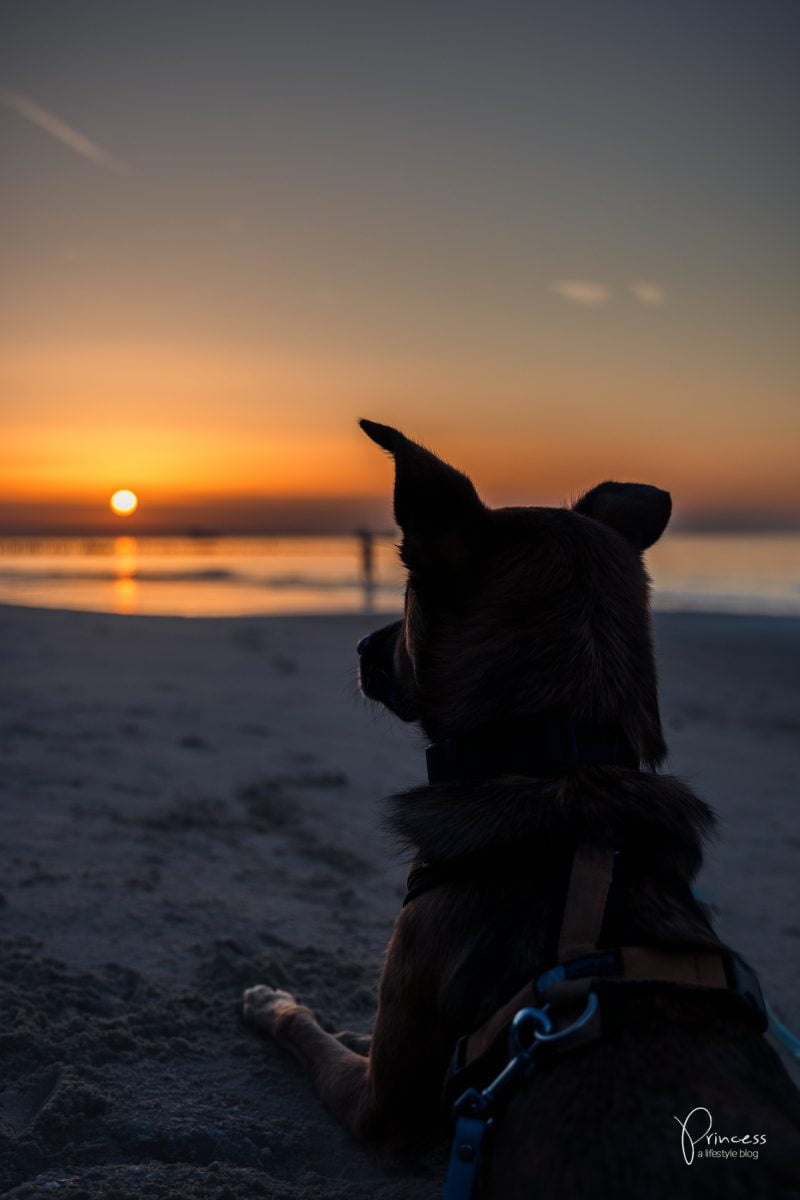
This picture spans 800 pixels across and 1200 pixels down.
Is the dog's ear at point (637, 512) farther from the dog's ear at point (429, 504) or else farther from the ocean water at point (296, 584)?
the ocean water at point (296, 584)

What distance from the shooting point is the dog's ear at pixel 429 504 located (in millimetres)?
2281

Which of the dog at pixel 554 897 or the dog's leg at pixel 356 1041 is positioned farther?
the dog's leg at pixel 356 1041

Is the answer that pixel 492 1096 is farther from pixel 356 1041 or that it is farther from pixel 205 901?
pixel 205 901

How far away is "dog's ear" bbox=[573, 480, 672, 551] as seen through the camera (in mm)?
2809

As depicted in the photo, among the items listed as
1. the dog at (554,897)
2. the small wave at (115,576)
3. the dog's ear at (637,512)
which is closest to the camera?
the dog at (554,897)

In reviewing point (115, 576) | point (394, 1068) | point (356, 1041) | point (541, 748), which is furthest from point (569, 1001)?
point (115, 576)

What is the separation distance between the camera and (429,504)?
231 cm

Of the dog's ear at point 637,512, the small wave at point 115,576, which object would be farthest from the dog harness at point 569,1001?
the small wave at point 115,576

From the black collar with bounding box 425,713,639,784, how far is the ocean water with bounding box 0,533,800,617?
11.5 metres

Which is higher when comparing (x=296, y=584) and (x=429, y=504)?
(x=429, y=504)

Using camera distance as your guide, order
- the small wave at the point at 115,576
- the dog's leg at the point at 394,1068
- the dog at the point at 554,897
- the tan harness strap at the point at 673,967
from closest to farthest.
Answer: the dog at the point at 554,897 < the tan harness strap at the point at 673,967 < the dog's leg at the point at 394,1068 < the small wave at the point at 115,576

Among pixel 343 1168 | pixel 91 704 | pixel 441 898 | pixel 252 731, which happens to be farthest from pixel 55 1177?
pixel 91 704

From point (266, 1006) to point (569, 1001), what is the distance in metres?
2.01

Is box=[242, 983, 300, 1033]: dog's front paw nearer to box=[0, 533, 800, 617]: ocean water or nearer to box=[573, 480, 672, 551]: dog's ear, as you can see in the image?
box=[573, 480, 672, 551]: dog's ear
